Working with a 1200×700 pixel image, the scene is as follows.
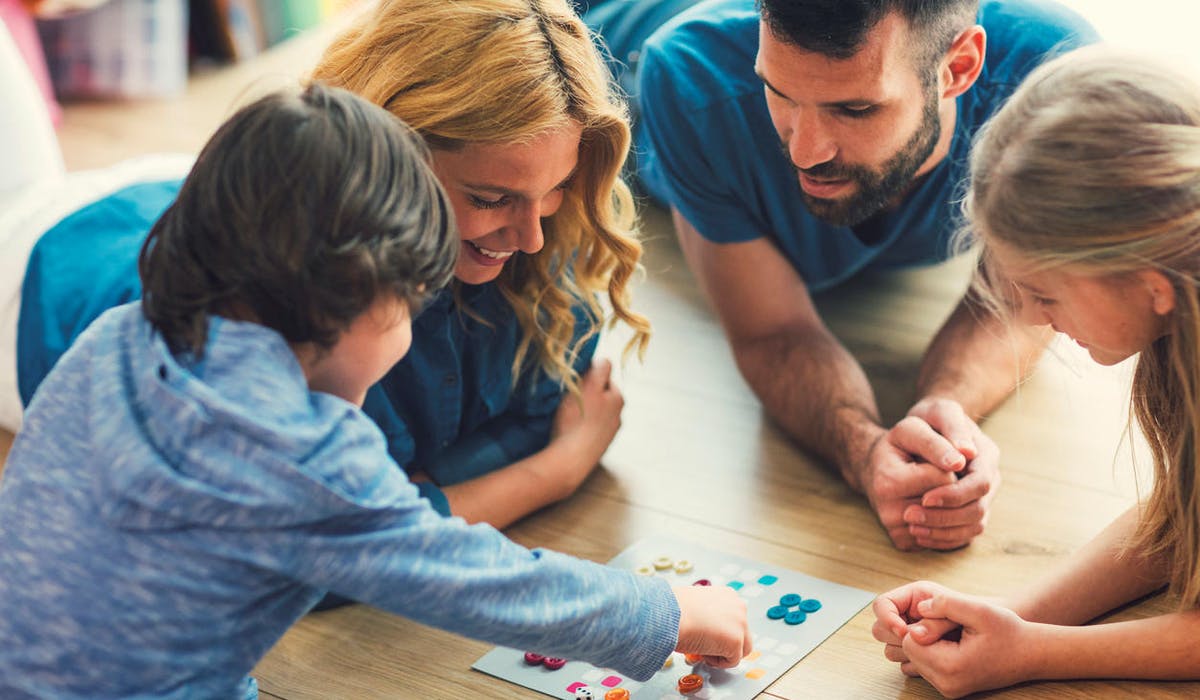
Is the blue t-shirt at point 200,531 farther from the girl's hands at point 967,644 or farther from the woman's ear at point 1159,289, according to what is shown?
the woman's ear at point 1159,289

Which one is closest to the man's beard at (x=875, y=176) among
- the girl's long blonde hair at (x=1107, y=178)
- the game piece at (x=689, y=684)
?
the girl's long blonde hair at (x=1107, y=178)

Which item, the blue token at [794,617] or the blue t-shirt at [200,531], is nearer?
the blue t-shirt at [200,531]

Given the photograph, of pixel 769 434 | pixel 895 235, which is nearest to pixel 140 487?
pixel 769 434

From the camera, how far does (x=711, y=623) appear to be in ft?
3.81

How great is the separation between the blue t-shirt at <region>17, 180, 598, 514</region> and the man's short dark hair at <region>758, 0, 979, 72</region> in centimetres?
40

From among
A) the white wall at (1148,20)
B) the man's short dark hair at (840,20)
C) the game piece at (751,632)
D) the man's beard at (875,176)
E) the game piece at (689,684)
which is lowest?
the white wall at (1148,20)

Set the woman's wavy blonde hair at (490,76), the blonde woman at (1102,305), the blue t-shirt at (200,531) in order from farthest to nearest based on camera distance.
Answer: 1. the woman's wavy blonde hair at (490,76)
2. the blonde woman at (1102,305)
3. the blue t-shirt at (200,531)

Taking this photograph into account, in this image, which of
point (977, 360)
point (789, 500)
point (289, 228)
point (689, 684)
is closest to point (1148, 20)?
point (977, 360)

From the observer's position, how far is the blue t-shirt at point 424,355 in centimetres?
143

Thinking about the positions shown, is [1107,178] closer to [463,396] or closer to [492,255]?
[492,255]

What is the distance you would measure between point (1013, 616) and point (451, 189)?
2.10 ft

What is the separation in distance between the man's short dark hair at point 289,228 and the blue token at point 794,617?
0.55 meters

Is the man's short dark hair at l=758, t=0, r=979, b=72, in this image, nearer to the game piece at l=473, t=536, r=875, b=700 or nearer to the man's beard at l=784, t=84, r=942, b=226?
the man's beard at l=784, t=84, r=942, b=226

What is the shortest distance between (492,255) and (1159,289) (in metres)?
0.62
